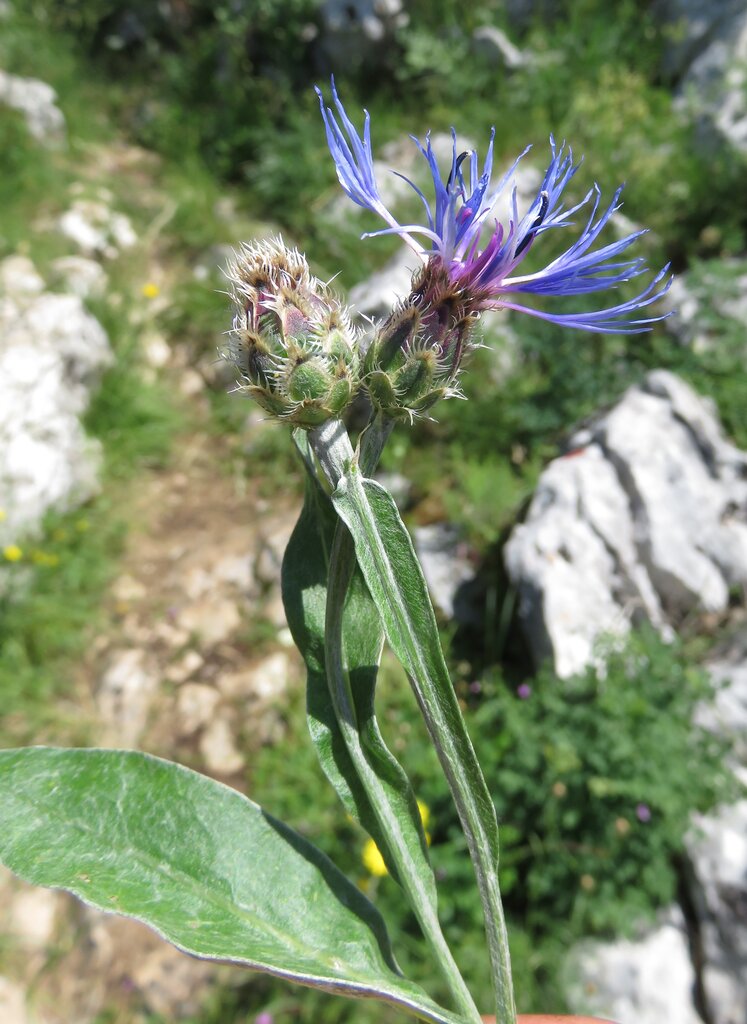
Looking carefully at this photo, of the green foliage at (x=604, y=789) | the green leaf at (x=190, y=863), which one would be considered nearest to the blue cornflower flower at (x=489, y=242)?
the green leaf at (x=190, y=863)

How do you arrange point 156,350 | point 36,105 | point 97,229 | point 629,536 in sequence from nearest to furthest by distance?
point 629,536, point 156,350, point 97,229, point 36,105

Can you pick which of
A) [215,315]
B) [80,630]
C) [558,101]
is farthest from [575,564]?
[558,101]

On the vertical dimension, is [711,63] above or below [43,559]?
above

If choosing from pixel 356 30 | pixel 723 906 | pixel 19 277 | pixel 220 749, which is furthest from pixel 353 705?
pixel 356 30

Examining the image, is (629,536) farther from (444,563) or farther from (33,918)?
(33,918)

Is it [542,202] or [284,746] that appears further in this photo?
[284,746]

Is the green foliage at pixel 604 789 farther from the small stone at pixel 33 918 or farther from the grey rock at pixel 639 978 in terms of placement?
the small stone at pixel 33 918

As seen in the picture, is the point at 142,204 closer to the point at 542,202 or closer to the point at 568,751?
the point at 568,751
